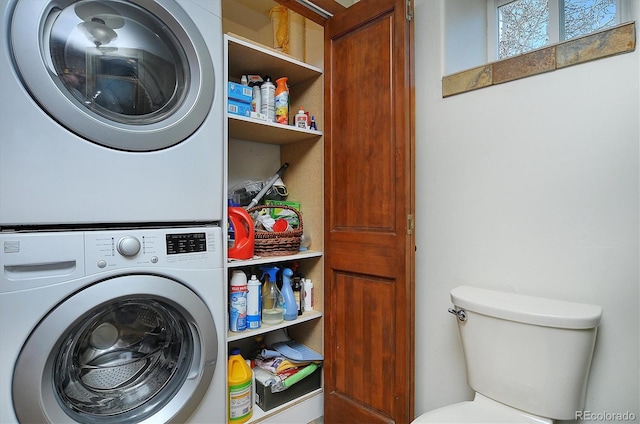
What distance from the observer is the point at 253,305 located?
1345mm

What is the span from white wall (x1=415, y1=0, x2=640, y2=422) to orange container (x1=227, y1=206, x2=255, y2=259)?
74 centimetres

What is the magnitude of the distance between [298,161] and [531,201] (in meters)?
1.11

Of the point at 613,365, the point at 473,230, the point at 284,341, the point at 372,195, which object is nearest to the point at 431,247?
the point at 473,230

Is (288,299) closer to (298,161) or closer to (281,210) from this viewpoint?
(281,210)

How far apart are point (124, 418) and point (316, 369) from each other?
85cm

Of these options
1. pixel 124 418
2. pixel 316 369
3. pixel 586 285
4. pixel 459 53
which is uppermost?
pixel 459 53

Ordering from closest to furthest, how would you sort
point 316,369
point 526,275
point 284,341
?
point 526,275, point 316,369, point 284,341

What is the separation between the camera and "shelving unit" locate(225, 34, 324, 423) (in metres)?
1.36

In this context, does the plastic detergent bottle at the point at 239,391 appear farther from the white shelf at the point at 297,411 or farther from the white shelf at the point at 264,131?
the white shelf at the point at 264,131

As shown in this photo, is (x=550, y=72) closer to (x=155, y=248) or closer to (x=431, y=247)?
(x=431, y=247)

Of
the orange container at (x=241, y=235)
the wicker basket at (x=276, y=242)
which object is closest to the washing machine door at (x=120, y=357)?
the orange container at (x=241, y=235)

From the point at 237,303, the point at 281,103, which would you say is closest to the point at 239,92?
the point at 281,103

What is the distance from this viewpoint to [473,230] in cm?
119

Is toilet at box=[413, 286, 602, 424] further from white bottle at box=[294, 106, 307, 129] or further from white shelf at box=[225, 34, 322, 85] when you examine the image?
white shelf at box=[225, 34, 322, 85]
